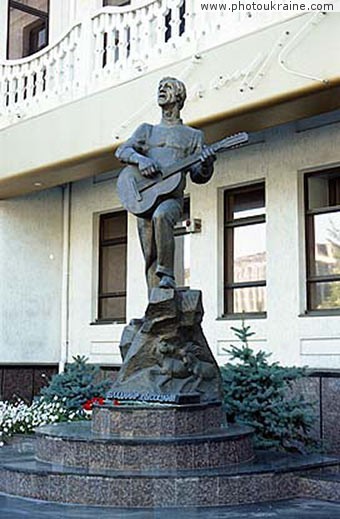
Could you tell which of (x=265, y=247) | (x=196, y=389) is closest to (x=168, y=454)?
(x=196, y=389)

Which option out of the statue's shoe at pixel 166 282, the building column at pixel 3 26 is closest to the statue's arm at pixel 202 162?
the statue's shoe at pixel 166 282

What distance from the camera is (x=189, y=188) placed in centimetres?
1253

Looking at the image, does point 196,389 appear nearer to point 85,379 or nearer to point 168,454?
point 168,454

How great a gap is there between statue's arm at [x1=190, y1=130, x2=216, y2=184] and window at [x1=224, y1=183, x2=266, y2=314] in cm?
387

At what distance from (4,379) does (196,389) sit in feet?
22.7

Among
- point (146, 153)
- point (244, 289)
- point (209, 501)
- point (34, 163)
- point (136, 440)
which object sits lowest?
point (209, 501)

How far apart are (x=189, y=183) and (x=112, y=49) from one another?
2344 mm

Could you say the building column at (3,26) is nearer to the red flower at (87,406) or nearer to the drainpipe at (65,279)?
the drainpipe at (65,279)

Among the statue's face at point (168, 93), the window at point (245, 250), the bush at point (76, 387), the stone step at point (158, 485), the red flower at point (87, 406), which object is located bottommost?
the stone step at point (158, 485)

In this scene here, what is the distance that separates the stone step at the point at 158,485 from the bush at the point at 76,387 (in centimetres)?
352

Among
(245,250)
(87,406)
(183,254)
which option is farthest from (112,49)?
(87,406)

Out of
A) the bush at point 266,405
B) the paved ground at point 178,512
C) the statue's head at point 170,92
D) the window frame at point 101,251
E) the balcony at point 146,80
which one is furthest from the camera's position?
the window frame at point 101,251

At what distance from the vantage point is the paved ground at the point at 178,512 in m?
6.06

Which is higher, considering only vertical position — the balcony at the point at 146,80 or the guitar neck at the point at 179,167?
the balcony at the point at 146,80
